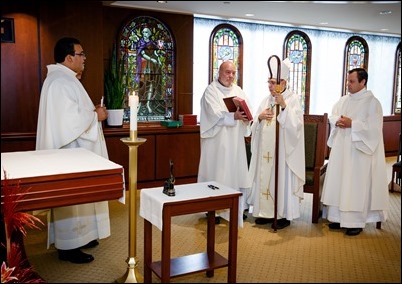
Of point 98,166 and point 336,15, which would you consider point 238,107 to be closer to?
point 98,166

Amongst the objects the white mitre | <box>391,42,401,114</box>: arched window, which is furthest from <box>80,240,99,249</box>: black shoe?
<box>391,42,401,114</box>: arched window

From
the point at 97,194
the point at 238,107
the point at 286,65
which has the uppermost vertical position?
the point at 286,65

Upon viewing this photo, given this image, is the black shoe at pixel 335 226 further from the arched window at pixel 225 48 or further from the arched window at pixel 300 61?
the arched window at pixel 300 61

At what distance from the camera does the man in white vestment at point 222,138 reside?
4688 millimetres

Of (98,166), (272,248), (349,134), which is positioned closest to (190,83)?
(349,134)

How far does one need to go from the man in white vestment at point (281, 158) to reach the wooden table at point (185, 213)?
1489 millimetres

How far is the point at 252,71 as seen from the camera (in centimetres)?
760

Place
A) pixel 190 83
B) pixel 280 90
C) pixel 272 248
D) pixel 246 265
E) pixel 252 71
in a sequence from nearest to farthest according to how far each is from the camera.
Result: pixel 246 265, pixel 272 248, pixel 280 90, pixel 190 83, pixel 252 71

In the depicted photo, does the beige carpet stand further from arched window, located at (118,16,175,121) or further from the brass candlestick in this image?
arched window, located at (118,16,175,121)

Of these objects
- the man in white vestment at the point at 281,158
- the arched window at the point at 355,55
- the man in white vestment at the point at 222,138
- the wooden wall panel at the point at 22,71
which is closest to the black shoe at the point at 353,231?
the man in white vestment at the point at 281,158

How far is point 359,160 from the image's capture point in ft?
14.7

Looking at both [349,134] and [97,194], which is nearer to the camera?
[97,194]

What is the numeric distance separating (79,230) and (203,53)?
13.6 feet

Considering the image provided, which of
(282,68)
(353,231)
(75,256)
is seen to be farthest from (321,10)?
(353,231)
